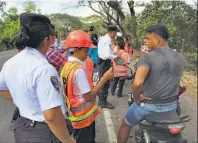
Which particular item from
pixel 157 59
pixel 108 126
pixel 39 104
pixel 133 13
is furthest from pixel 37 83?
pixel 133 13

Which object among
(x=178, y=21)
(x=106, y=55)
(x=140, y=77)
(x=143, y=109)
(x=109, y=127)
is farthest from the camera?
(x=178, y=21)

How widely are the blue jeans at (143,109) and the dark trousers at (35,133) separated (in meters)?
1.30

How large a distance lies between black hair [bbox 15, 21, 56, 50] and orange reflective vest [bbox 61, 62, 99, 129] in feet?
3.09

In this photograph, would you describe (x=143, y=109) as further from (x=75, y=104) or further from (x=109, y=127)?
(x=109, y=127)

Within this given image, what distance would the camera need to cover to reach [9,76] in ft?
7.00

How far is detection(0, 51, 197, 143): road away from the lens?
478 cm

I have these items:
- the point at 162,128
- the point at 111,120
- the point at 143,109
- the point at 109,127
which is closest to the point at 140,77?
the point at 143,109

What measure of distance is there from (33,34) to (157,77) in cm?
142

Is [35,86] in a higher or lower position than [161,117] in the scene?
higher

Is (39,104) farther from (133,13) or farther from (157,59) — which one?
(133,13)

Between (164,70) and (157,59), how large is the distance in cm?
13

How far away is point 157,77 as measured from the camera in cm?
304

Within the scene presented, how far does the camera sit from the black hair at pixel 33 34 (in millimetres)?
2084

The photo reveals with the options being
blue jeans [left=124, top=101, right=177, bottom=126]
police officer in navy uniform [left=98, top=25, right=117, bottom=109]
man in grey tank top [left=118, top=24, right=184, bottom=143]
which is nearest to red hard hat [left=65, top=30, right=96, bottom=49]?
man in grey tank top [left=118, top=24, right=184, bottom=143]
